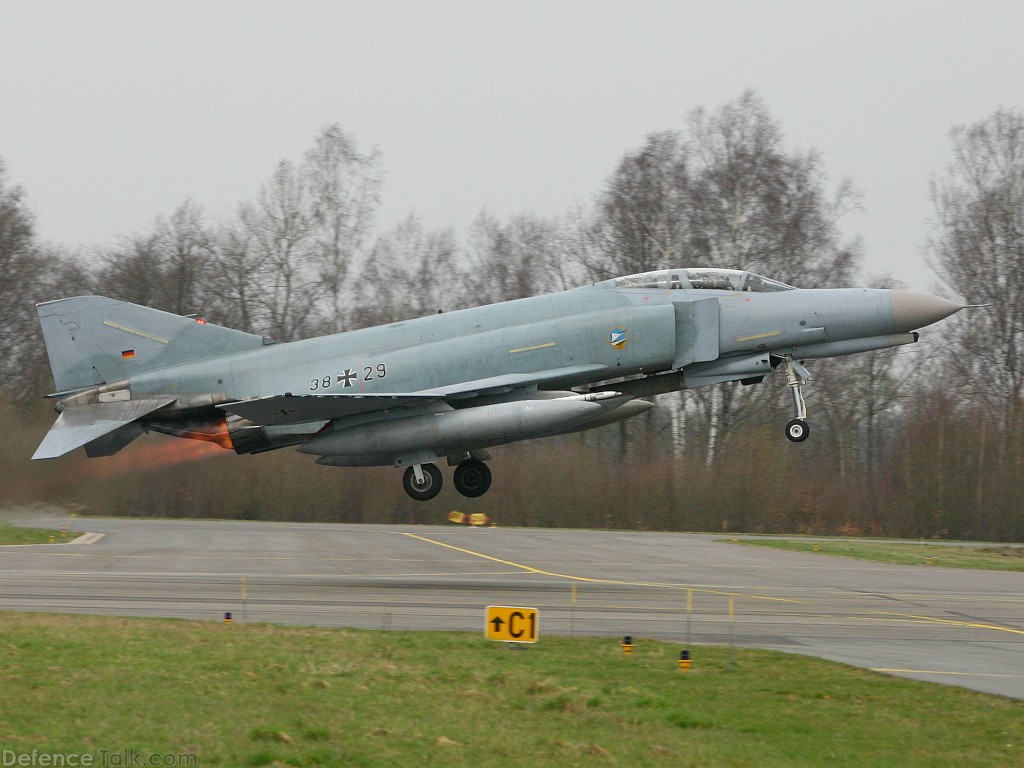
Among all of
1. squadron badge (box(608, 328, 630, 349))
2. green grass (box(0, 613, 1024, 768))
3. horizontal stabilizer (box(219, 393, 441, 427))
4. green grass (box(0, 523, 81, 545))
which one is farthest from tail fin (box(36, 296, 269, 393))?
green grass (box(0, 523, 81, 545))

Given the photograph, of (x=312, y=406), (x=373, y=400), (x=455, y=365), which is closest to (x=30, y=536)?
(x=312, y=406)

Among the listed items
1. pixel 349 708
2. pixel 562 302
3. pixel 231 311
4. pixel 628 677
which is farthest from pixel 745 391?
pixel 349 708

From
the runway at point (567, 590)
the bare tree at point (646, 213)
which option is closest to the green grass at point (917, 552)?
the runway at point (567, 590)

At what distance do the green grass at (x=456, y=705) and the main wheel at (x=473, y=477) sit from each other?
4.81 meters

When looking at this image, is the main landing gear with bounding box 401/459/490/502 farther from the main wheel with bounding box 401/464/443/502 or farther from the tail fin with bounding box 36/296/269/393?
the tail fin with bounding box 36/296/269/393

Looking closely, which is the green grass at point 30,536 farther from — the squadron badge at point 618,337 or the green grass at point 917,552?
the green grass at point 917,552

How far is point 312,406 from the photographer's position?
762 inches

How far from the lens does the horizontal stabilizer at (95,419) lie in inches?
789

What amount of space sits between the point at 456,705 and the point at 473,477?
8.97 m

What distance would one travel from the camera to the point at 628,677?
1449 cm

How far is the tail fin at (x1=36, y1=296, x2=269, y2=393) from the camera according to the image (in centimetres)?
2070

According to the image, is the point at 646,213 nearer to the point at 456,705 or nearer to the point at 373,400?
the point at 373,400

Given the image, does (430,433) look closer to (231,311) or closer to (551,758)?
(551,758)

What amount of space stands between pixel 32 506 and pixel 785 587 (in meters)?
16.6
